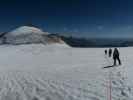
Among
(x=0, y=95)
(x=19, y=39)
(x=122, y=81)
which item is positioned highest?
(x=19, y=39)

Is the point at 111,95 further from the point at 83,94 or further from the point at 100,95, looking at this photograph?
the point at 83,94

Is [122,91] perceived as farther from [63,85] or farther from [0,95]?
[0,95]

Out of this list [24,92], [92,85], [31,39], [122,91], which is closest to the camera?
[122,91]

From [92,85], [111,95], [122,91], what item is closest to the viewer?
[111,95]

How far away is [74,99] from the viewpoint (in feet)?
22.4

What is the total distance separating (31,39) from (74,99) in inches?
3711

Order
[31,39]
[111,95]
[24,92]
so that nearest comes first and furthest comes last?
[111,95]
[24,92]
[31,39]

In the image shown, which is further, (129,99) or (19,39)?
(19,39)

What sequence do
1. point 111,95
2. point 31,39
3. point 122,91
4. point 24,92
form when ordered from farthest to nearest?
point 31,39 < point 24,92 < point 122,91 < point 111,95

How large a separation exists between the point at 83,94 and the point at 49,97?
5.13 feet

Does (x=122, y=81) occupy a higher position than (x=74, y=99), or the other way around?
(x=122, y=81)

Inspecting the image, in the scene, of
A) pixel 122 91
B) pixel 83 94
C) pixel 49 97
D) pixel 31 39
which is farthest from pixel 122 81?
pixel 31 39

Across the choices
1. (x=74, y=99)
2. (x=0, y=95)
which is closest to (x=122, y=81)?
(x=74, y=99)

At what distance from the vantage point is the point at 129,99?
254 inches
